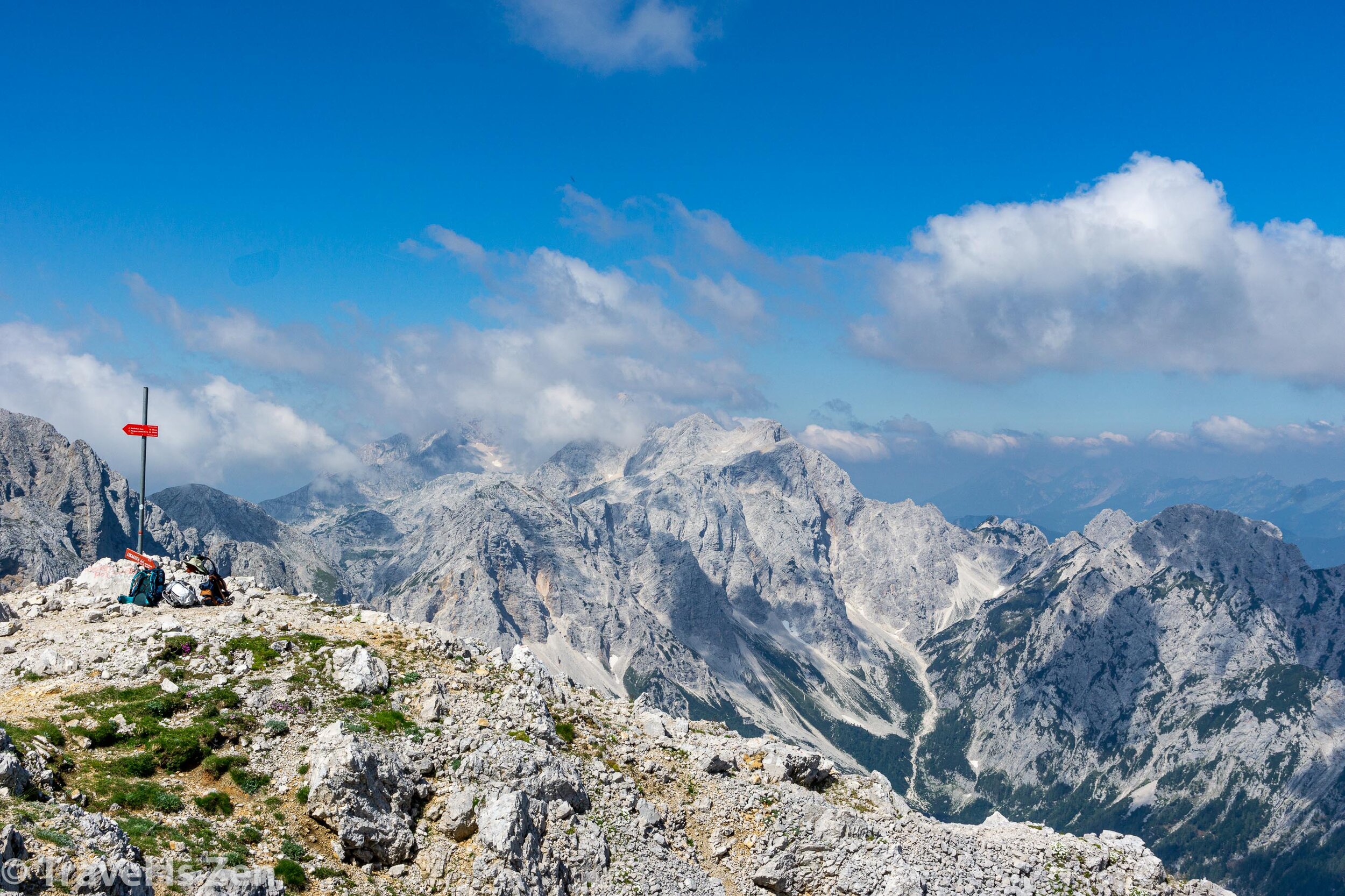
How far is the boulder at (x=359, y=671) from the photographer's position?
37938 mm

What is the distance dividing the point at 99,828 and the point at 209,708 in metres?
10.9

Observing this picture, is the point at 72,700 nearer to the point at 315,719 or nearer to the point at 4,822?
the point at 315,719

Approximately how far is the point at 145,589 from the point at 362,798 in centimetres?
2377

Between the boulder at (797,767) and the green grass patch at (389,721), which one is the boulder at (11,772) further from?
the boulder at (797,767)

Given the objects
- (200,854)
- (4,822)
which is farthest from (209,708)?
(4,822)

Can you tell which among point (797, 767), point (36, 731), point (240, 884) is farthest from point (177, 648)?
point (797, 767)

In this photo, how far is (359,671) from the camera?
38531 millimetres

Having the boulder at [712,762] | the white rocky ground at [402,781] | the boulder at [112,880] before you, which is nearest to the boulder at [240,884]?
the white rocky ground at [402,781]

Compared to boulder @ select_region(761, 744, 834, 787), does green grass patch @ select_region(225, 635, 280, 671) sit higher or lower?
higher

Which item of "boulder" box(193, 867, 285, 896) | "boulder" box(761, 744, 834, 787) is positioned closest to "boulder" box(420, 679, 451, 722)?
"boulder" box(193, 867, 285, 896)

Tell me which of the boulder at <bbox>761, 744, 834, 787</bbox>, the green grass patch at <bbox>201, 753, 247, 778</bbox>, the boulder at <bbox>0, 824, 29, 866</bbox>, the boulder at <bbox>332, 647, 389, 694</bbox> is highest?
the boulder at <bbox>332, 647, 389, 694</bbox>

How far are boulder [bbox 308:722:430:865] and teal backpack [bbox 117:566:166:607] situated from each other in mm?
19094

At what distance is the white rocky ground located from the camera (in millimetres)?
28312

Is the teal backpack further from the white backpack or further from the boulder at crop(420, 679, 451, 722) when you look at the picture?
the boulder at crop(420, 679, 451, 722)
